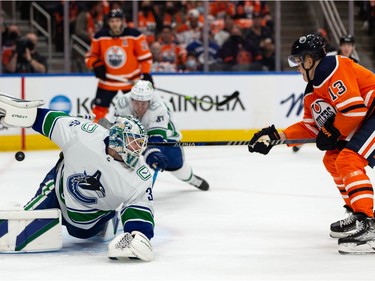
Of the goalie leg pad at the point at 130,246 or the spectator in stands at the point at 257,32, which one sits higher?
the spectator in stands at the point at 257,32

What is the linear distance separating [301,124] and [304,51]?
0.48m

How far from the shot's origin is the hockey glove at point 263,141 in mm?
4312

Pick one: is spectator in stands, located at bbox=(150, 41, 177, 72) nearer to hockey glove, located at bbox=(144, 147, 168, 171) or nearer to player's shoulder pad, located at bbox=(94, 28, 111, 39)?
player's shoulder pad, located at bbox=(94, 28, 111, 39)

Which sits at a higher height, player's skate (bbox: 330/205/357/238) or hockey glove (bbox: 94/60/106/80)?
hockey glove (bbox: 94/60/106/80)

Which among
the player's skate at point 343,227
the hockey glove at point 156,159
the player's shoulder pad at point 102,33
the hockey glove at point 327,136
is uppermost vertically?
the player's shoulder pad at point 102,33

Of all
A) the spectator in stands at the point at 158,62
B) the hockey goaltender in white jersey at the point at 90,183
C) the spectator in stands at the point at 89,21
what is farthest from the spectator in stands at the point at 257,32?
the hockey goaltender in white jersey at the point at 90,183

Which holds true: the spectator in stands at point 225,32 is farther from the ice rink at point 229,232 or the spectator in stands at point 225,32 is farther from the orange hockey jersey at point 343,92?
the orange hockey jersey at point 343,92

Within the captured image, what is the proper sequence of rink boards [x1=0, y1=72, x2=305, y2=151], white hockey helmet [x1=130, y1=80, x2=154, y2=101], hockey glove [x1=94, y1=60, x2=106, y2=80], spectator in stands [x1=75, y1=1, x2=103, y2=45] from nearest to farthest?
white hockey helmet [x1=130, y1=80, x2=154, y2=101] < hockey glove [x1=94, y1=60, x2=106, y2=80] < rink boards [x1=0, y1=72, x2=305, y2=151] < spectator in stands [x1=75, y1=1, x2=103, y2=45]

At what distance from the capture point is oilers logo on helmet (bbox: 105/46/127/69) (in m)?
8.20

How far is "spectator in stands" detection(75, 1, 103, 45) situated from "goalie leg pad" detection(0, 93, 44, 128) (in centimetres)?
520

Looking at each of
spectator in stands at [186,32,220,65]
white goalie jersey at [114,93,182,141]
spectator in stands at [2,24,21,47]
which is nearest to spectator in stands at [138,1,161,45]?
spectator in stands at [186,32,220,65]

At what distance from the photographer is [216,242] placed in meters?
4.35

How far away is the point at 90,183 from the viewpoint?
3.89 metres

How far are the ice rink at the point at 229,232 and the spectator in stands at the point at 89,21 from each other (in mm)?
1888
